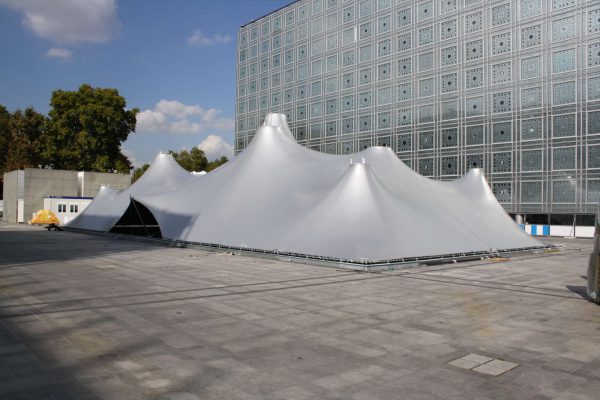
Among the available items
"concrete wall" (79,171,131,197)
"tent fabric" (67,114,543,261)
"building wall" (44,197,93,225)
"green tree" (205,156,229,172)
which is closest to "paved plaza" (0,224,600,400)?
"tent fabric" (67,114,543,261)

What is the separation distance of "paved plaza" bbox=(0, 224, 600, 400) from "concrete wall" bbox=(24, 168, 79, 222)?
39.5 metres

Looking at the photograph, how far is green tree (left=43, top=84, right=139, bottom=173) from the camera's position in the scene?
6012 centimetres

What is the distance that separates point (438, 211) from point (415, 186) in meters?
2.51

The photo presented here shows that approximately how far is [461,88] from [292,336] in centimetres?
3954

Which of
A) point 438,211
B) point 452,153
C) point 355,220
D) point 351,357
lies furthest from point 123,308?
point 452,153

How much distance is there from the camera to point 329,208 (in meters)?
17.9

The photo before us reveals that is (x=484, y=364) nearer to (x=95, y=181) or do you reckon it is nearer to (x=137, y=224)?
(x=137, y=224)

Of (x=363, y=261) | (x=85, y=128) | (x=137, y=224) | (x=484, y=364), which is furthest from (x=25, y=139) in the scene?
(x=484, y=364)

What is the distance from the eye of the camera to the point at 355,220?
17109mm

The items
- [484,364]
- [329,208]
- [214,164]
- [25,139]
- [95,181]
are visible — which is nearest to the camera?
[484,364]

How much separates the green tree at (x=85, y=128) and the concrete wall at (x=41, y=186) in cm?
1066

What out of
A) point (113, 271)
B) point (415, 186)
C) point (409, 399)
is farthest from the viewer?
point (415, 186)

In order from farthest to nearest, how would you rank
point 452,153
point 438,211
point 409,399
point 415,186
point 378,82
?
point 378,82, point 452,153, point 415,186, point 438,211, point 409,399

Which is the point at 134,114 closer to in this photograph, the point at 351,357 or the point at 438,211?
the point at 438,211
